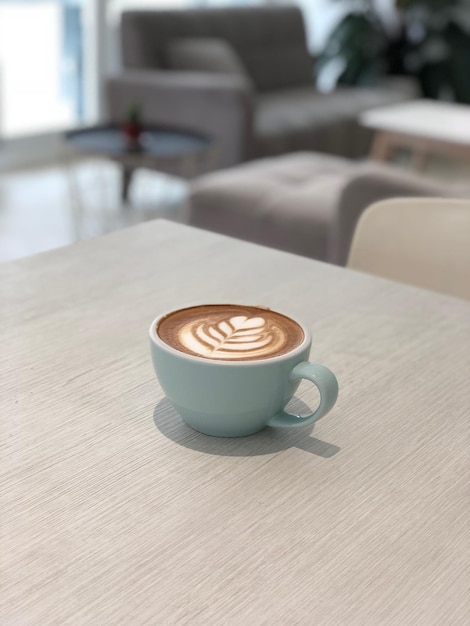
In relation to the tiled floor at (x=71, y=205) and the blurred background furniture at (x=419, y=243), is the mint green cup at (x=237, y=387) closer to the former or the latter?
the blurred background furniture at (x=419, y=243)

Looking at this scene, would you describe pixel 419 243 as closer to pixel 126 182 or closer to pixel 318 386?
pixel 318 386

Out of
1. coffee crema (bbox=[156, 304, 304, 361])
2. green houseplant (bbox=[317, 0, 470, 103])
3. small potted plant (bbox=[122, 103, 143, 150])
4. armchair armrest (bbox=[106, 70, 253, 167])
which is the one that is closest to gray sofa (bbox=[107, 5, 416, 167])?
armchair armrest (bbox=[106, 70, 253, 167])

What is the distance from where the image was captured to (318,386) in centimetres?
69

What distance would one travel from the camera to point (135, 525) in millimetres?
603

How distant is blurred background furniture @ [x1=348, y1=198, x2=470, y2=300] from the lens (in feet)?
4.23

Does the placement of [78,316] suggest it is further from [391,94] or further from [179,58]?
[391,94]

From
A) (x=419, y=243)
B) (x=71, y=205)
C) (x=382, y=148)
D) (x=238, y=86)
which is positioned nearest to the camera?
(x=419, y=243)

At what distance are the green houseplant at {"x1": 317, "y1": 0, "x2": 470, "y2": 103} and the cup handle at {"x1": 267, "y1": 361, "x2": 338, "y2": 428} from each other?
4995 millimetres

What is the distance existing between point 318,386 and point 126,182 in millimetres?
3448

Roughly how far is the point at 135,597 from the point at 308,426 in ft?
0.84

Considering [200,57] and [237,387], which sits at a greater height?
[237,387]

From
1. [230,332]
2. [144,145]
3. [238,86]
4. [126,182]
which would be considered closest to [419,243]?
[230,332]

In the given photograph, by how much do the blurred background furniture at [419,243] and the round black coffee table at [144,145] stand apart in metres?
1.82

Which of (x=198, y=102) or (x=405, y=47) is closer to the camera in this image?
(x=198, y=102)
